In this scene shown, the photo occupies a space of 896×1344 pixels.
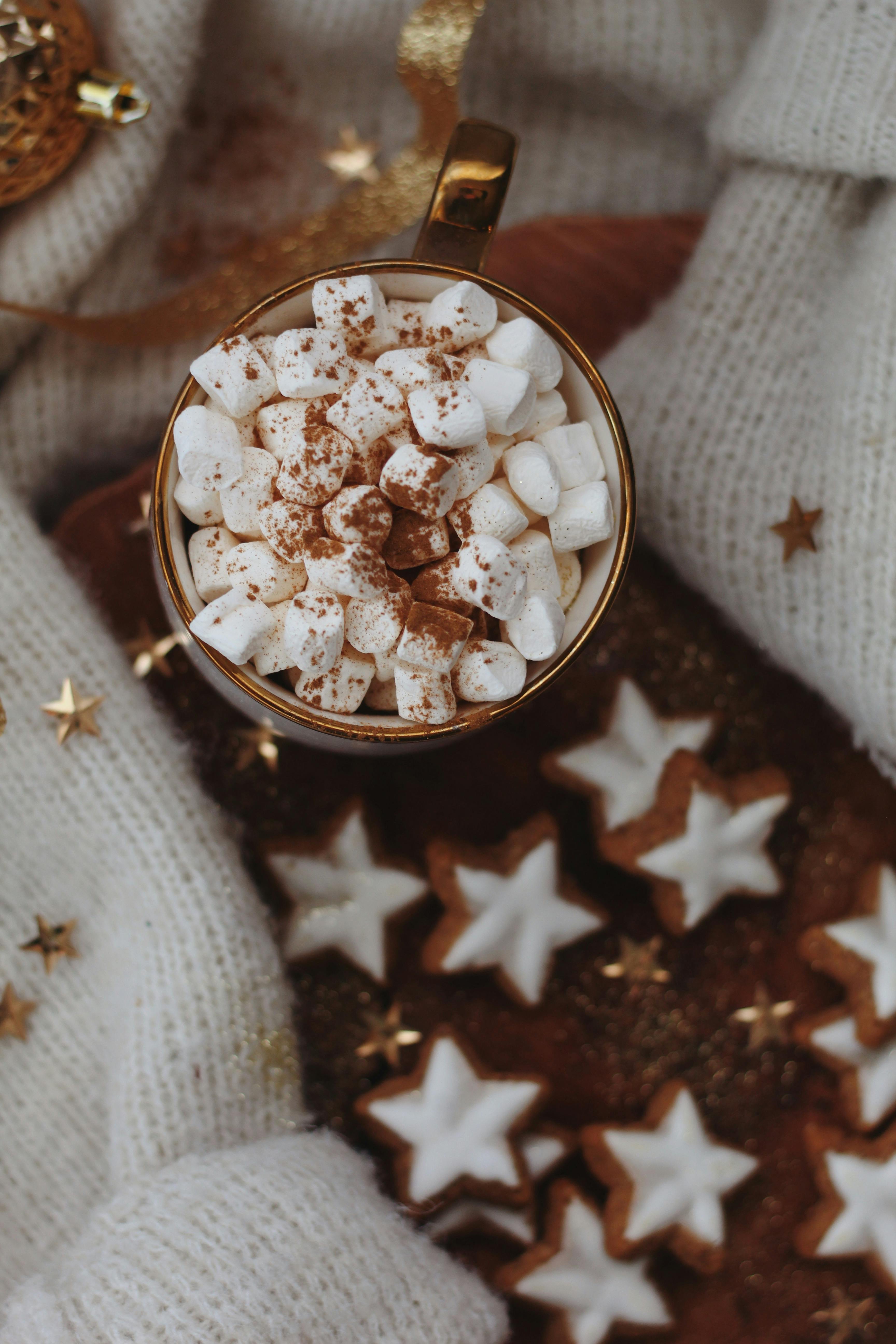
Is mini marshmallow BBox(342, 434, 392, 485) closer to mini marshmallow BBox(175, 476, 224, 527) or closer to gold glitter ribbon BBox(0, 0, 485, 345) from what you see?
mini marshmallow BBox(175, 476, 224, 527)

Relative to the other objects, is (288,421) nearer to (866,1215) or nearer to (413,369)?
(413,369)

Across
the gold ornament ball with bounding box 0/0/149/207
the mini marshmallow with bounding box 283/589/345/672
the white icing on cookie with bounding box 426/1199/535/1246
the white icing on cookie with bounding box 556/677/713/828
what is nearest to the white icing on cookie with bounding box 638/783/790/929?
the white icing on cookie with bounding box 556/677/713/828

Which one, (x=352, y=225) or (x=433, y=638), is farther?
(x=352, y=225)

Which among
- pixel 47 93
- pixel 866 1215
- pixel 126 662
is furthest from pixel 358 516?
pixel 866 1215

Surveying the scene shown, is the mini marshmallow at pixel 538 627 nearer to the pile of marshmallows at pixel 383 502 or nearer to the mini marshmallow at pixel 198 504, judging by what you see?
the pile of marshmallows at pixel 383 502

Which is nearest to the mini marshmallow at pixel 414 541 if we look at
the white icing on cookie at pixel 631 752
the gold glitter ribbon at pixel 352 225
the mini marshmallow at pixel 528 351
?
the mini marshmallow at pixel 528 351

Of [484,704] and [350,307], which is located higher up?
[350,307]

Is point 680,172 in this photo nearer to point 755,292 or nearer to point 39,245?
point 755,292

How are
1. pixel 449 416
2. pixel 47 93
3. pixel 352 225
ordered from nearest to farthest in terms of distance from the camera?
pixel 449 416 < pixel 47 93 < pixel 352 225
